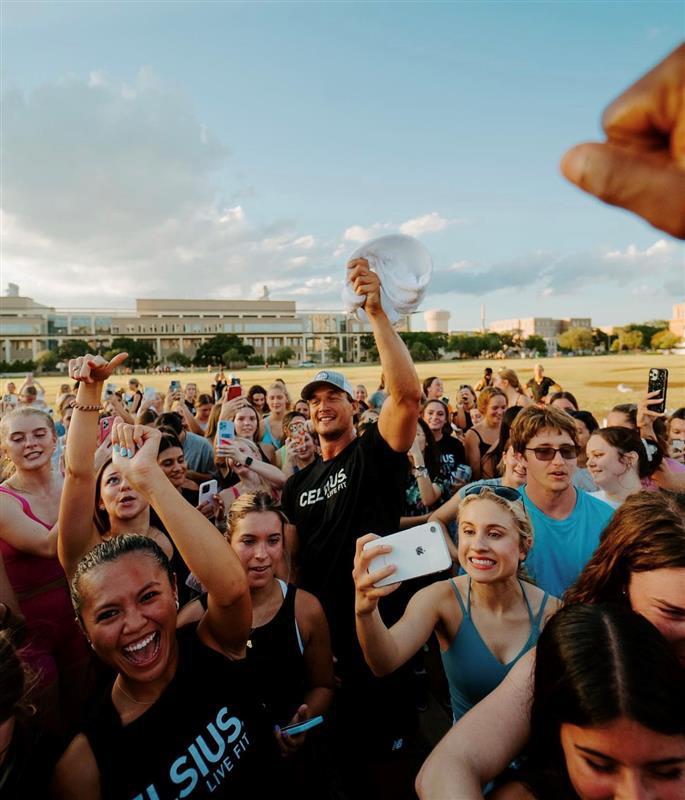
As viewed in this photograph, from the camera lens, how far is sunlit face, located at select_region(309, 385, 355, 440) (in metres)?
2.94

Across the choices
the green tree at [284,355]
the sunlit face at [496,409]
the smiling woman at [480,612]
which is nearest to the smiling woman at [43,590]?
the smiling woman at [480,612]

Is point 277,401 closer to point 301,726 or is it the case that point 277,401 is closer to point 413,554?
point 301,726

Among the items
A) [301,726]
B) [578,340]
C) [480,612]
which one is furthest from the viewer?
[578,340]

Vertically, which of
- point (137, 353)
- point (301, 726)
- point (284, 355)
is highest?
point (137, 353)

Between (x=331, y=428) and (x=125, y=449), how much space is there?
1.29 meters


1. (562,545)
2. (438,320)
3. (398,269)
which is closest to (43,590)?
(398,269)

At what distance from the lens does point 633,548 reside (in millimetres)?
1700

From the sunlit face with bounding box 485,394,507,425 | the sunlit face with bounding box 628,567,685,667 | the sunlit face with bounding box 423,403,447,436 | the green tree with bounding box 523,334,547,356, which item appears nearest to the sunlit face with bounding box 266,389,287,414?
the sunlit face with bounding box 423,403,447,436

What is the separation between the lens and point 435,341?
325 ft

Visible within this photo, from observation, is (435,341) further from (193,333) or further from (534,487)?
(534,487)

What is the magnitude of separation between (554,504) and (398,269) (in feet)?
5.14

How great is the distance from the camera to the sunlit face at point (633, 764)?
1106 millimetres

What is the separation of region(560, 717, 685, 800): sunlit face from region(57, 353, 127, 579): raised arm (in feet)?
7.15

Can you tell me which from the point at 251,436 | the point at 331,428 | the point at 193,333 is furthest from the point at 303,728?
the point at 193,333
